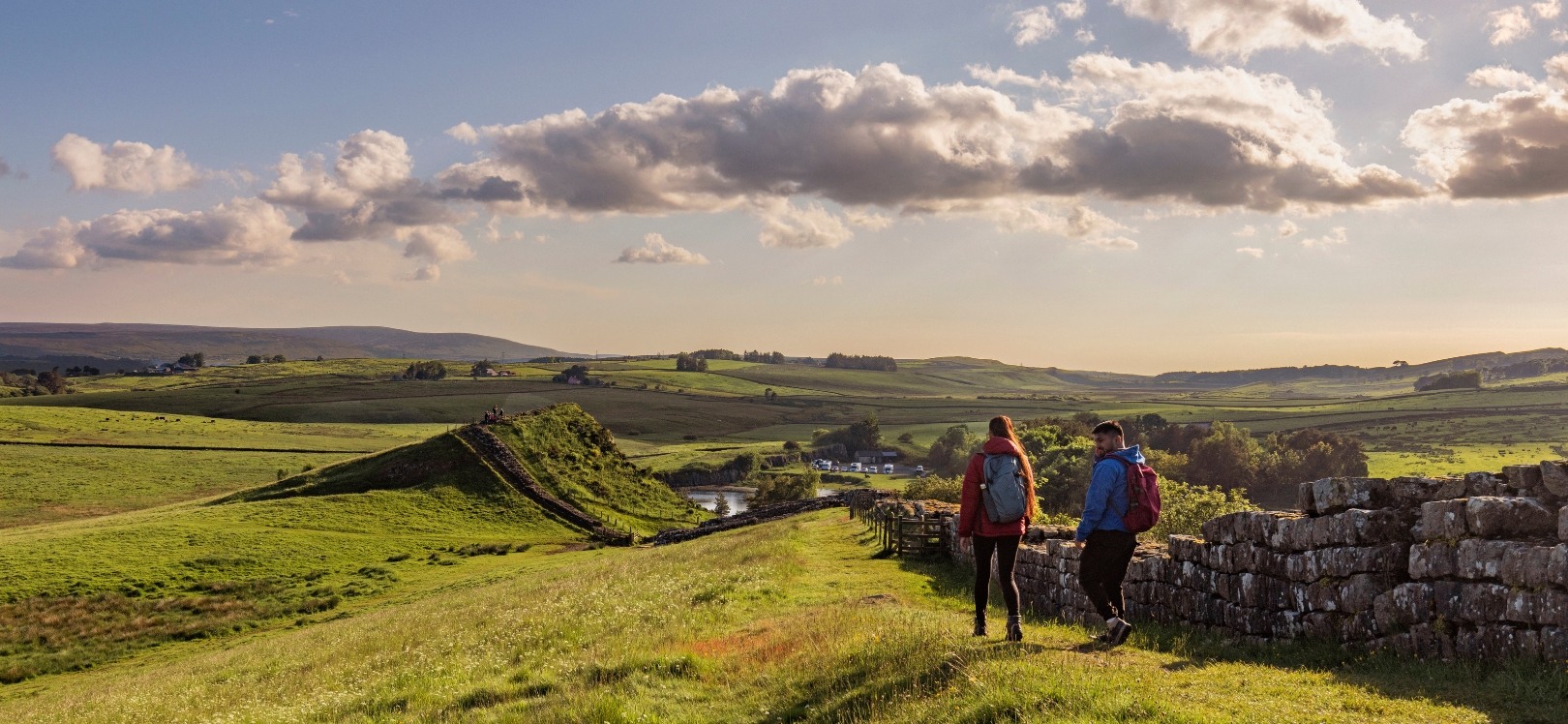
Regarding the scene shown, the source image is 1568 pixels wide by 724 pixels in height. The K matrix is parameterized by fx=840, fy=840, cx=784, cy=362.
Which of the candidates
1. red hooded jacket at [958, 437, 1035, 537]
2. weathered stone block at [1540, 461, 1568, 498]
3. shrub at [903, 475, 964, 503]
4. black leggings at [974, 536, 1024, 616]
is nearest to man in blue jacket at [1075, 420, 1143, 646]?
red hooded jacket at [958, 437, 1035, 537]

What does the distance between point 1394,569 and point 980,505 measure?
5.45 m

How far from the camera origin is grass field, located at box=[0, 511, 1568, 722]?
8.77 meters

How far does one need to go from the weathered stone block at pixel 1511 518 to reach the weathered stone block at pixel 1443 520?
0.22m

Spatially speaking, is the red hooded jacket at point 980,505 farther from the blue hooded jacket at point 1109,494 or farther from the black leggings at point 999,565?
the blue hooded jacket at point 1109,494

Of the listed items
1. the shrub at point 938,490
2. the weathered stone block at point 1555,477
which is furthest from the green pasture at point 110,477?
the weathered stone block at point 1555,477

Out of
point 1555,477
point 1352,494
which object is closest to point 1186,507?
point 1352,494

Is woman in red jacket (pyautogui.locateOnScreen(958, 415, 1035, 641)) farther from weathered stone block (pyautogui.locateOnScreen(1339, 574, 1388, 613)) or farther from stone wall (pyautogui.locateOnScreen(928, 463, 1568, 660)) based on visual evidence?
weathered stone block (pyautogui.locateOnScreen(1339, 574, 1388, 613))

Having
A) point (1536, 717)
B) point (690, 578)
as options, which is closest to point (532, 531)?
point (690, 578)

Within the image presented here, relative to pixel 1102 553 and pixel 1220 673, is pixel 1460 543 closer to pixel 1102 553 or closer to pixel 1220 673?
pixel 1220 673

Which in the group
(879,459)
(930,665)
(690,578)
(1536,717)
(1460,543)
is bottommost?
(879,459)

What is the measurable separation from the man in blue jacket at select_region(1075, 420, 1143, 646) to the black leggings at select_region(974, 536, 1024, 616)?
100cm

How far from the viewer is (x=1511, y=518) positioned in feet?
33.0

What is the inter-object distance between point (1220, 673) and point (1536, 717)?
2933mm

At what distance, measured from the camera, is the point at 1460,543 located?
10375mm
